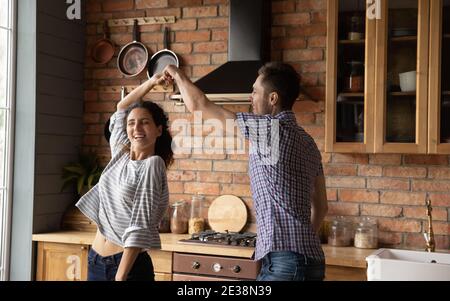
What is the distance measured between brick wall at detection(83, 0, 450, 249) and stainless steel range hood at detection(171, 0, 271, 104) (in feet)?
0.49

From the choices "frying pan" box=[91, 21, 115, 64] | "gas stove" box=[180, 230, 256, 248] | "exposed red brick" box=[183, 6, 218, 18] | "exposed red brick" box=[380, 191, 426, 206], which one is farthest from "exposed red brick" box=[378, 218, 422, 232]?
"frying pan" box=[91, 21, 115, 64]

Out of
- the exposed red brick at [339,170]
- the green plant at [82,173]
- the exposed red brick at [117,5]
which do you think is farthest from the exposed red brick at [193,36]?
the exposed red brick at [339,170]

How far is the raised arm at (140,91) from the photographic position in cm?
286

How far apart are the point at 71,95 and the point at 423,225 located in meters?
2.53

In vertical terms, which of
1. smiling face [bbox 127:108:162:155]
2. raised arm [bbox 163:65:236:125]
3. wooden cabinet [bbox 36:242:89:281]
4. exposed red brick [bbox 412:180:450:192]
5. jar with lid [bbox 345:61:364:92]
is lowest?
wooden cabinet [bbox 36:242:89:281]

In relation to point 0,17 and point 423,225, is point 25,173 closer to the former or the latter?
point 0,17

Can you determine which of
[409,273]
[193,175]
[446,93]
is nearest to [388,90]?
[446,93]

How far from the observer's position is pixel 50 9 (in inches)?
170

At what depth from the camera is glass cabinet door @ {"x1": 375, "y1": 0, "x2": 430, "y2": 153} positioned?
3.57 m

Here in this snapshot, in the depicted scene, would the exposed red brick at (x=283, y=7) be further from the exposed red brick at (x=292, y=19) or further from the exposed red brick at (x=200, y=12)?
the exposed red brick at (x=200, y=12)

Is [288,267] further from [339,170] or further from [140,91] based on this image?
[339,170]

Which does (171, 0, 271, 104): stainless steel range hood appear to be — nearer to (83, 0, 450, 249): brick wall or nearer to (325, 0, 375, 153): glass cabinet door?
(83, 0, 450, 249): brick wall

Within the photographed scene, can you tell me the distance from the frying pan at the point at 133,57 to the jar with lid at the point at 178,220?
1.00 meters

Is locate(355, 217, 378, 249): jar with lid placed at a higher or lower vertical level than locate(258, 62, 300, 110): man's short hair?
lower
